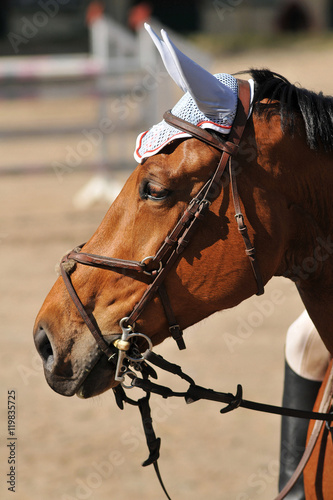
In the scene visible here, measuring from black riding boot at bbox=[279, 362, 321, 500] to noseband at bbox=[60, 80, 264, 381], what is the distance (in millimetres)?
881

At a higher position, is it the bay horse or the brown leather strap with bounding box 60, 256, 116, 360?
the bay horse

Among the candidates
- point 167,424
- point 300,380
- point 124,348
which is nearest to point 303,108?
point 124,348

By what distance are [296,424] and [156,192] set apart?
4.57 feet

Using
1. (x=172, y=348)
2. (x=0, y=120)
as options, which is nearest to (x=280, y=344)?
(x=172, y=348)

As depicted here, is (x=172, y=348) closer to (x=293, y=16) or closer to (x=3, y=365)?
(x=3, y=365)

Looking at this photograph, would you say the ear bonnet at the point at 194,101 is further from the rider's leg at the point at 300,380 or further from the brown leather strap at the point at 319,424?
the rider's leg at the point at 300,380

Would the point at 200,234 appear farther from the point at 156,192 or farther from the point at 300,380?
the point at 300,380

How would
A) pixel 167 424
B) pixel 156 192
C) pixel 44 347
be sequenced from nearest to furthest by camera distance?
pixel 156 192, pixel 44 347, pixel 167 424

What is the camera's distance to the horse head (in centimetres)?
199

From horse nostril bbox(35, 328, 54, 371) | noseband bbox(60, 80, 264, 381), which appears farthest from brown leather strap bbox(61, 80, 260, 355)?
horse nostril bbox(35, 328, 54, 371)

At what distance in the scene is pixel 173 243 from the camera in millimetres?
2012

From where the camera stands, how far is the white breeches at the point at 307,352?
270cm

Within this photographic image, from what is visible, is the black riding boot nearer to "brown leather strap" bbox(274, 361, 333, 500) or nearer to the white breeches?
the white breeches

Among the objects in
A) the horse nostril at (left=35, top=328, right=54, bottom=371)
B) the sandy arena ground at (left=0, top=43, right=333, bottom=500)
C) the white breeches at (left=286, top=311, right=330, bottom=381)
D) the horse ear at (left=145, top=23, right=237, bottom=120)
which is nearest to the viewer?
the horse ear at (left=145, top=23, right=237, bottom=120)
